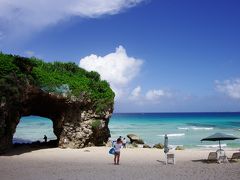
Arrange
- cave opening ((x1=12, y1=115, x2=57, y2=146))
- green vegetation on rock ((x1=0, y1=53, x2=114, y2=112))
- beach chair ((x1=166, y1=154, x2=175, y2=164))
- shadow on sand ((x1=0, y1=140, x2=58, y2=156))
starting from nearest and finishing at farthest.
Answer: beach chair ((x1=166, y1=154, x2=175, y2=164))
green vegetation on rock ((x1=0, y1=53, x2=114, y2=112))
shadow on sand ((x1=0, y1=140, x2=58, y2=156))
cave opening ((x1=12, y1=115, x2=57, y2=146))

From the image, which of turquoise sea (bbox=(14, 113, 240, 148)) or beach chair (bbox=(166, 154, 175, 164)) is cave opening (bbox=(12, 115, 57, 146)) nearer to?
turquoise sea (bbox=(14, 113, 240, 148))

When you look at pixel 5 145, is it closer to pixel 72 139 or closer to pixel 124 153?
pixel 72 139

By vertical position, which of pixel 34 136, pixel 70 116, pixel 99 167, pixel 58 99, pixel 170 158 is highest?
pixel 58 99

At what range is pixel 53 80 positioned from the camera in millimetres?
29688

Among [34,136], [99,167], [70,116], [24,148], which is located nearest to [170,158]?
[99,167]

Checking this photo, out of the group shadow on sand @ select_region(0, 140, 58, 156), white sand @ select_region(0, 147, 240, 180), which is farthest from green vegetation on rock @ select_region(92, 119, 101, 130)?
shadow on sand @ select_region(0, 140, 58, 156)

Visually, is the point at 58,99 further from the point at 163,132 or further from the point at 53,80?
the point at 163,132

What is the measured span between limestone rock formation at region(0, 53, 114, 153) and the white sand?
2.34m

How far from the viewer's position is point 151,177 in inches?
695

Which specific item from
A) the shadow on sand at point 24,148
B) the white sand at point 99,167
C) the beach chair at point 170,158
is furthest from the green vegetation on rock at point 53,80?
the beach chair at point 170,158

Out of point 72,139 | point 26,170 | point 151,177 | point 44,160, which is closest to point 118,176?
point 151,177

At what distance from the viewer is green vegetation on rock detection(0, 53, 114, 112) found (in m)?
25.8

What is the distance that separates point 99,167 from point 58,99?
34.0ft

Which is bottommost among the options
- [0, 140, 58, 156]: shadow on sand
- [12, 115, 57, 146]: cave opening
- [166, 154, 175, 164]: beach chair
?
[166, 154, 175, 164]: beach chair
